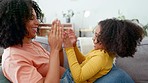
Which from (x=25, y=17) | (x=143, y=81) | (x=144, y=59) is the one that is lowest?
(x=143, y=81)

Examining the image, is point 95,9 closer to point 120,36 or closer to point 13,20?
point 120,36

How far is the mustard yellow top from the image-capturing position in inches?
42.0

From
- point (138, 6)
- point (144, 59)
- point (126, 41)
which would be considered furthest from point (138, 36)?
point (138, 6)

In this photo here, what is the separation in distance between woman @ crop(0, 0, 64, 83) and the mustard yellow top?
0.30ft

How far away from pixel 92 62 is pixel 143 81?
0.69 m

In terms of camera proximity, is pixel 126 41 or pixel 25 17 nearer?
pixel 25 17

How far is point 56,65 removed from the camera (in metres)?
0.99

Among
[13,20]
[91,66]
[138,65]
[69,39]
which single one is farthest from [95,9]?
[13,20]

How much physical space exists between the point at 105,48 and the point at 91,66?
139mm

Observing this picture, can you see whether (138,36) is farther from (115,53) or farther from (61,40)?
(61,40)

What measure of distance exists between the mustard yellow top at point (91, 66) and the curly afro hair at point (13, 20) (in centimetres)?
26

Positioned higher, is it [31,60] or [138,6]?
[138,6]

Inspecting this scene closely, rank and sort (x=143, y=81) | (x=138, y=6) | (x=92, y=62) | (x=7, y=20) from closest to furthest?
(x=7, y=20) → (x=92, y=62) → (x=143, y=81) → (x=138, y=6)

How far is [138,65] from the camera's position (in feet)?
5.32
